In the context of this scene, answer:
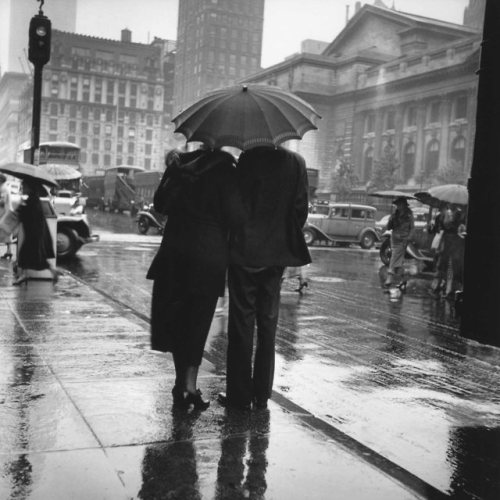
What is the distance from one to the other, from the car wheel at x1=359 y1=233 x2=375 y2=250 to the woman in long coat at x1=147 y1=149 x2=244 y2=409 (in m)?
25.4

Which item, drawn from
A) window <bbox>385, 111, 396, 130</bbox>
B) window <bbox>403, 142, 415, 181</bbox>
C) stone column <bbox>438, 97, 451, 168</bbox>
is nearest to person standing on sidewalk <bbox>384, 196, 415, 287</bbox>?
stone column <bbox>438, 97, 451, 168</bbox>

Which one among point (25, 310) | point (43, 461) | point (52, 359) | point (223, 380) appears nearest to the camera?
point (43, 461)

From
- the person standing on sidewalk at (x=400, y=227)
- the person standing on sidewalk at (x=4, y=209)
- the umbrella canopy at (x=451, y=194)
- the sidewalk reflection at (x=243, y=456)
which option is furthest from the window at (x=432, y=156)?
the sidewalk reflection at (x=243, y=456)

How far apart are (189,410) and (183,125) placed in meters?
1.83

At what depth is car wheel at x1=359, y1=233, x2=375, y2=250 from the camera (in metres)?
29.4

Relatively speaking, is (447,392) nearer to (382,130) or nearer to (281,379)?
(281,379)

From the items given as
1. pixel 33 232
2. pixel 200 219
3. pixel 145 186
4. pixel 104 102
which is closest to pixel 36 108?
pixel 33 232

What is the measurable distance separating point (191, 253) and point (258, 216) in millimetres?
495

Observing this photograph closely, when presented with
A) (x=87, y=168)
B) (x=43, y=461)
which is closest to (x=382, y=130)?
(x=87, y=168)

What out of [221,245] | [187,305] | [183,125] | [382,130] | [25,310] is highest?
[382,130]

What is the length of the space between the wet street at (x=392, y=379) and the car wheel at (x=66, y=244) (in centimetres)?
358

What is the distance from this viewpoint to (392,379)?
5.74 metres

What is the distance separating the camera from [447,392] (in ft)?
17.7

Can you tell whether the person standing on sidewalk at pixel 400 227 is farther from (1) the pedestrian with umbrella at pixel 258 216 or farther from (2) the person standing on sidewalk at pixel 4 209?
(1) the pedestrian with umbrella at pixel 258 216
